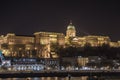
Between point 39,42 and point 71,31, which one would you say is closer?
point 39,42

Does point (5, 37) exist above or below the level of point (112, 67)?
above

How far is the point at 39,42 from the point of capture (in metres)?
120

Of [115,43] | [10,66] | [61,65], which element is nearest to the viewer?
[10,66]

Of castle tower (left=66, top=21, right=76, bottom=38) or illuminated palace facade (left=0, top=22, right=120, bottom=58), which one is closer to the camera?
illuminated palace facade (left=0, top=22, right=120, bottom=58)

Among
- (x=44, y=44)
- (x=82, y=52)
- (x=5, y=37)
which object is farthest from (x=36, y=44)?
(x=82, y=52)

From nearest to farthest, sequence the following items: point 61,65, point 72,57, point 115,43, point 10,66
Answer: point 10,66, point 61,65, point 72,57, point 115,43

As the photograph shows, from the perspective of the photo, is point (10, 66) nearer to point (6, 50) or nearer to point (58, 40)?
point (6, 50)

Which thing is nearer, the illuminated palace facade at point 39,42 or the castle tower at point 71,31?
the illuminated palace facade at point 39,42

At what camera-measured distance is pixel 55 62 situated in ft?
302

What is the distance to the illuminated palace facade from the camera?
11206 cm

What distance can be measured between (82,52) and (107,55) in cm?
560

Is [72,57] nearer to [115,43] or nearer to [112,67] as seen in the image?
[112,67]

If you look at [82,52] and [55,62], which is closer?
[55,62]

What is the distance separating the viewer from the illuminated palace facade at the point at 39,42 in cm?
11206
